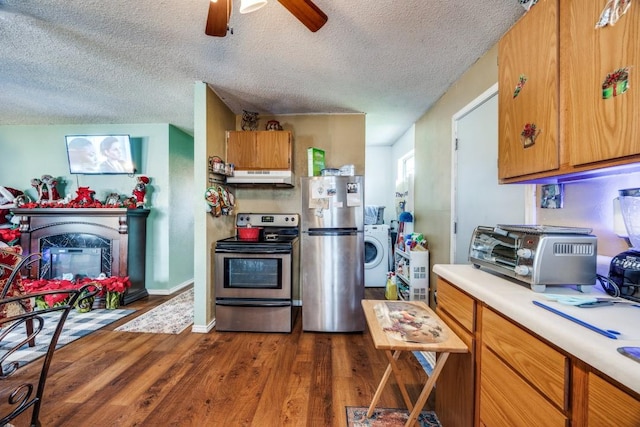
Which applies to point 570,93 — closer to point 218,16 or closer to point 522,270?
point 522,270

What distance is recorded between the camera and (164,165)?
12.5ft

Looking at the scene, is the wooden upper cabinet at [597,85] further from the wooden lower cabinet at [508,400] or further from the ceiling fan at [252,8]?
the ceiling fan at [252,8]

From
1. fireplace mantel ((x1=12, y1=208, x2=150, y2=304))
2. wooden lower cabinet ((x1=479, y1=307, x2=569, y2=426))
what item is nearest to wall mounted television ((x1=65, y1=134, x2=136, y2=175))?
fireplace mantel ((x1=12, y1=208, x2=150, y2=304))

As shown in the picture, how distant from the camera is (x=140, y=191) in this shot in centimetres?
366

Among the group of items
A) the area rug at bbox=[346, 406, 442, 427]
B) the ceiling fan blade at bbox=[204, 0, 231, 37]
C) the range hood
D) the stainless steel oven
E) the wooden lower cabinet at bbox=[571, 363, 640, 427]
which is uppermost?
the ceiling fan blade at bbox=[204, 0, 231, 37]

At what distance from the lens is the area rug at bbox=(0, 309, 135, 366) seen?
2.15 meters

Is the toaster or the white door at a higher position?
the white door

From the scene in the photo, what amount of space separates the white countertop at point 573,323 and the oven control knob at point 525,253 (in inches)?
5.2

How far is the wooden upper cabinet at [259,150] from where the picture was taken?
297 centimetres

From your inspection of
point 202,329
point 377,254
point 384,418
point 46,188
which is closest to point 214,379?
point 202,329

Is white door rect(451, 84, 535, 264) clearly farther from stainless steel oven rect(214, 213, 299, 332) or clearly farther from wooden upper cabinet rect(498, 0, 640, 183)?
stainless steel oven rect(214, 213, 299, 332)

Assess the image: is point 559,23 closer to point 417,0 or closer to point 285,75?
point 417,0

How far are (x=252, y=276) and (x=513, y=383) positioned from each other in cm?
218

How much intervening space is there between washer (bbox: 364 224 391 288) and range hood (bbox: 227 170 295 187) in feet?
5.46
